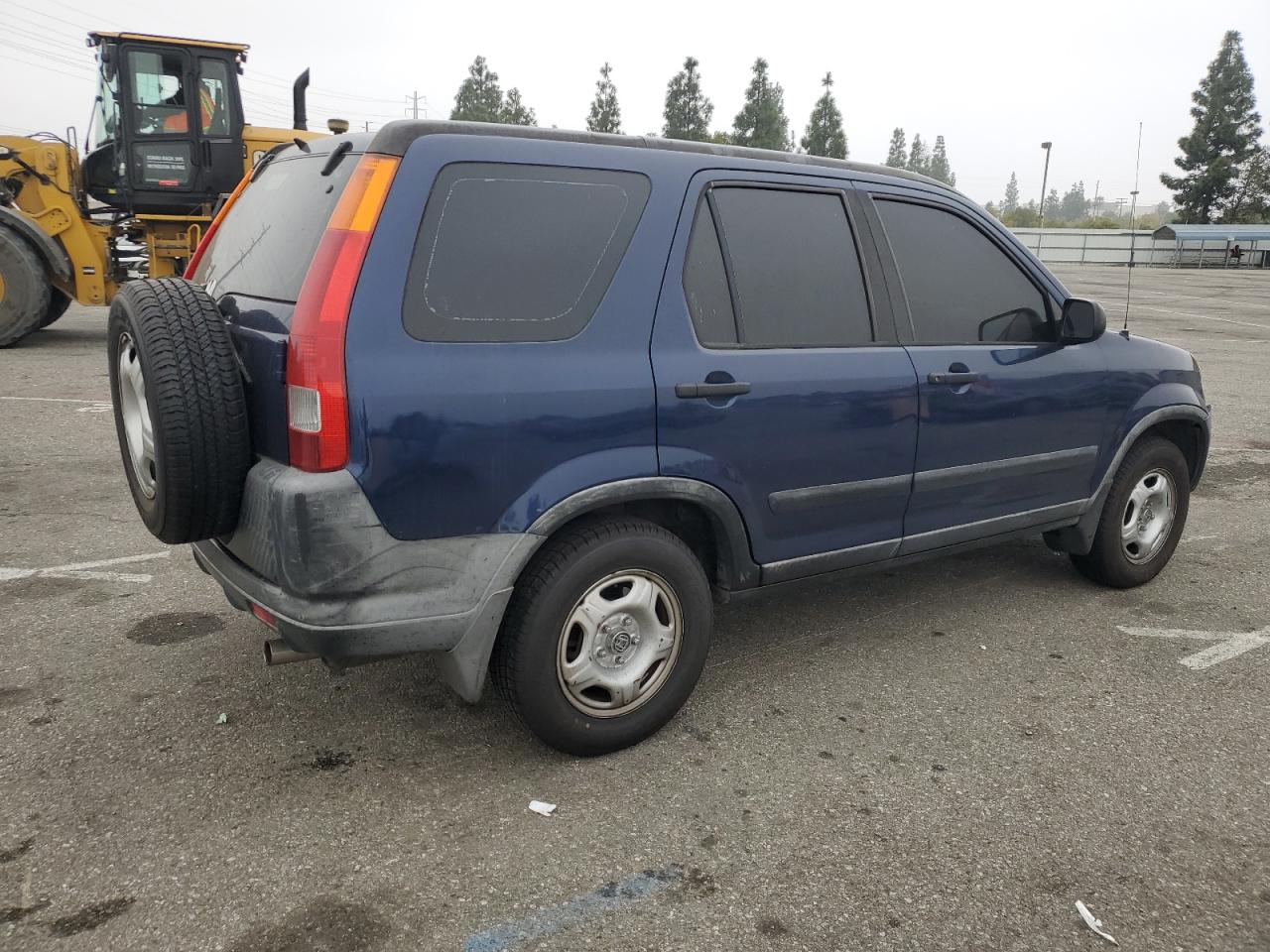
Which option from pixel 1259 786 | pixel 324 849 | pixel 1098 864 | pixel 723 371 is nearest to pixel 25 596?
pixel 324 849

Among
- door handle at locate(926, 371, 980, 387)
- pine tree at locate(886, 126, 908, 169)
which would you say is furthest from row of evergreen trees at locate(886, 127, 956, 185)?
door handle at locate(926, 371, 980, 387)

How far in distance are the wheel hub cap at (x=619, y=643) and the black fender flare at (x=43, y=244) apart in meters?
10.8

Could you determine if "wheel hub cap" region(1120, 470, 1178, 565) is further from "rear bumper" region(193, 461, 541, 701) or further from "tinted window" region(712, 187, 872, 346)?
"rear bumper" region(193, 461, 541, 701)

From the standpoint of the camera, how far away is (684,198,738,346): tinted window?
307cm

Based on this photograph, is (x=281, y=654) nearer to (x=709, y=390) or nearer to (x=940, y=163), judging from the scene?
(x=709, y=390)

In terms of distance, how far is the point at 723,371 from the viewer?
10.0 feet

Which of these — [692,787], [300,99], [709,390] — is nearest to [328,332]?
[709,390]

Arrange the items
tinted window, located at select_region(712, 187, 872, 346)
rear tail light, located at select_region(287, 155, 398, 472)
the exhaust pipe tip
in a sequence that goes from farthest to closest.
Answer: tinted window, located at select_region(712, 187, 872, 346) → the exhaust pipe tip → rear tail light, located at select_region(287, 155, 398, 472)

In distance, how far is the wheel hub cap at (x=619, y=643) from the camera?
9.66 ft

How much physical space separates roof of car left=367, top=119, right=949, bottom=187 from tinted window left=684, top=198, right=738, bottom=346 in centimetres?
24

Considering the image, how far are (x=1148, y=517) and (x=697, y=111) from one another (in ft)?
215

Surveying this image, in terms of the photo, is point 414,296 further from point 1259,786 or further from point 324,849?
point 1259,786

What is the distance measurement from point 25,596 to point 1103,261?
56.9 m

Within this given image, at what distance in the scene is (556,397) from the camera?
2.75m
